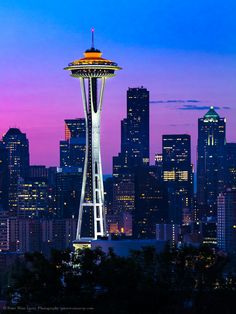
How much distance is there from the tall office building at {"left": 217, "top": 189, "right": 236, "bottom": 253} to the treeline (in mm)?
54114

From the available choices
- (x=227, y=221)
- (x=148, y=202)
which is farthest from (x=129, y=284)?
(x=148, y=202)

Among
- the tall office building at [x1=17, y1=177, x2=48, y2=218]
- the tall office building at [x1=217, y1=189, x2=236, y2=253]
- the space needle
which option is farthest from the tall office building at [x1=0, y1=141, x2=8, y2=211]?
the space needle

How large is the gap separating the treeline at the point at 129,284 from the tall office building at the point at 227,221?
5411 cm

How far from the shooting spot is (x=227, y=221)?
4205 inches

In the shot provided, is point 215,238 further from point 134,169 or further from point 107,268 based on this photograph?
point 107,268

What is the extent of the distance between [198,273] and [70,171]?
9166 centimetres

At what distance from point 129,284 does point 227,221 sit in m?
71.2

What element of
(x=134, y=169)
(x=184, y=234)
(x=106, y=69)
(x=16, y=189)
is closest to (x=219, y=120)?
(x=134, y=169)

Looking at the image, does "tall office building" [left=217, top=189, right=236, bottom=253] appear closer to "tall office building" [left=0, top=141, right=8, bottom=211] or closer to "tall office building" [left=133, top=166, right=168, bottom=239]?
"tall office building" [left=133, top=166, right=168, bottom=239]

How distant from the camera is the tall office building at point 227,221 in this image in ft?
322

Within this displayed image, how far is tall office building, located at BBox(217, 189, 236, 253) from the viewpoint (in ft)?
322

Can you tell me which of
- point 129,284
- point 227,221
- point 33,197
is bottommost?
point 129,284

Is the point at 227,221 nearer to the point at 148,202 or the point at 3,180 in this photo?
the point at 148,202

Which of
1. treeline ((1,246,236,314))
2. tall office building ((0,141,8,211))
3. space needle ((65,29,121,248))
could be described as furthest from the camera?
tall office building ((0,141,8,211))
